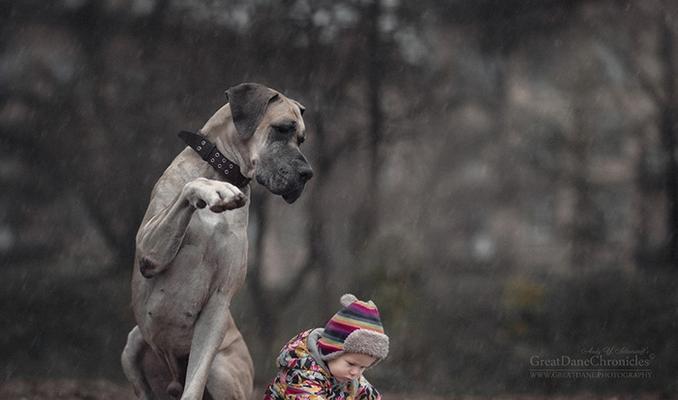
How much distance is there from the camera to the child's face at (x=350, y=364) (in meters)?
3.09

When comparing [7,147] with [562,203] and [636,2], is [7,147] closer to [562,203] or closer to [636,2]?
[562,203]

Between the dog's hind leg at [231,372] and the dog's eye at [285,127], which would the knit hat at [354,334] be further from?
the dog's eye at [285,127]

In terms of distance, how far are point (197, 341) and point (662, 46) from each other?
20.9 feet

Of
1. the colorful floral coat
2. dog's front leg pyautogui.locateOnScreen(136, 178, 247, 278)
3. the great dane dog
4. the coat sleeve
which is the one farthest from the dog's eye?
the coat sleeve

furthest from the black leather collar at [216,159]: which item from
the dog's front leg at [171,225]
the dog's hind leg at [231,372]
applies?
the dog's hind leg at [231,372]

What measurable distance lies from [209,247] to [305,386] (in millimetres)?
570

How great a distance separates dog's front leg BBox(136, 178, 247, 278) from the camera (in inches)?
109

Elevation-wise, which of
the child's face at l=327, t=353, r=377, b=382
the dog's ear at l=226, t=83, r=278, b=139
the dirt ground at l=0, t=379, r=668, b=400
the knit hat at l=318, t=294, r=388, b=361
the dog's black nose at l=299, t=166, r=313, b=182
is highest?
the dog's ear at l=226, t=83, r=278, b=139

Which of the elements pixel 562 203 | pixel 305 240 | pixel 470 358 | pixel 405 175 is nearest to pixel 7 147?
pixel 305 240

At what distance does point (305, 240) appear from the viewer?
25.9 feet

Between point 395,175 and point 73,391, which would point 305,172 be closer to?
point 73,391

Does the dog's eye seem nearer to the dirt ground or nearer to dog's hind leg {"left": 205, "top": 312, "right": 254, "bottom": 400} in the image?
dog's hind leg {"left": 205, "top": 312, "right": 254, "bottom": 400}

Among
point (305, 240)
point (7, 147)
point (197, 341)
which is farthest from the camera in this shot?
point (305, 240)

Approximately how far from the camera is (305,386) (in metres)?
3.10
